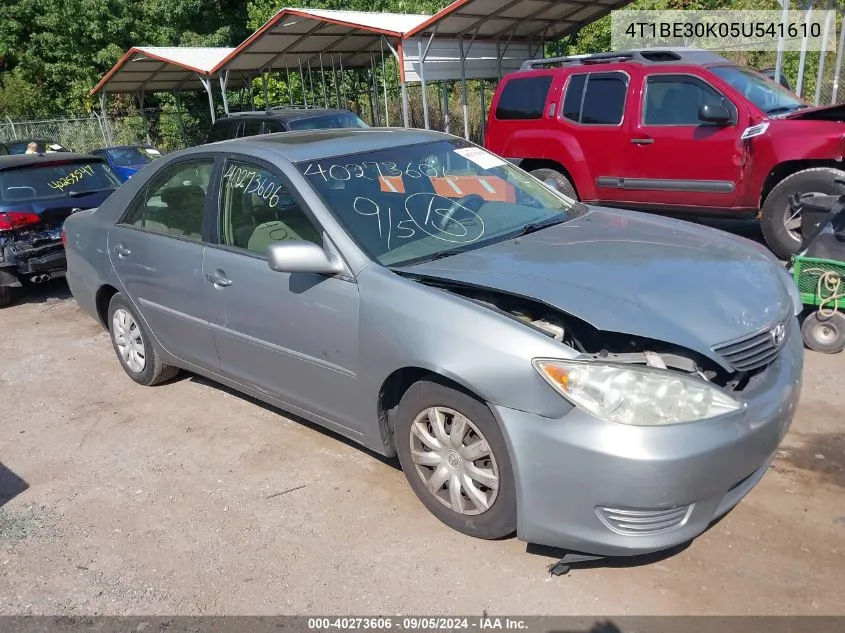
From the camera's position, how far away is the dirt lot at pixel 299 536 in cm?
283

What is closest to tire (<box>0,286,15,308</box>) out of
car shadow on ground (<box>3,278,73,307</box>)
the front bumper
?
car shadow on ground (<box>3,278,73,307</box>)

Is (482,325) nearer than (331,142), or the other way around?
(482,325)

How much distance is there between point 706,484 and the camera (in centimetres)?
258

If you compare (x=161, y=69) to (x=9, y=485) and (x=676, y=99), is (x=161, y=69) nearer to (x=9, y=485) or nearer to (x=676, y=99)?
(x=676, y=99)

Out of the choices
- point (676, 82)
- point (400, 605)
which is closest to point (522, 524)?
point (400, 605)

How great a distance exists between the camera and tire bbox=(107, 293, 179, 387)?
496cm

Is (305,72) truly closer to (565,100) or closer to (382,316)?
(565,100)

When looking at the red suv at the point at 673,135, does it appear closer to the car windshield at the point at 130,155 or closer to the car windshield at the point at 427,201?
the car windshield at the point at 427,201

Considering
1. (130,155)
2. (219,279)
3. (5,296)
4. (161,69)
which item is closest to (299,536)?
(219,279)

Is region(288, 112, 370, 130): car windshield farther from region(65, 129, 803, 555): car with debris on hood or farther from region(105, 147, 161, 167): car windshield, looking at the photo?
region(65, 129, 803, 555): car with debris on hood

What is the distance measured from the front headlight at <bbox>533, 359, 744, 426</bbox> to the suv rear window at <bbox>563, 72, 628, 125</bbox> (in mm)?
6299

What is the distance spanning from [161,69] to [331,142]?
1951 cm

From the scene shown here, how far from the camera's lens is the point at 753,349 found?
2846 millimetres

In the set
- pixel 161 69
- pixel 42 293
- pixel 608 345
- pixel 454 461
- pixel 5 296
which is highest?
pixel 161 69
